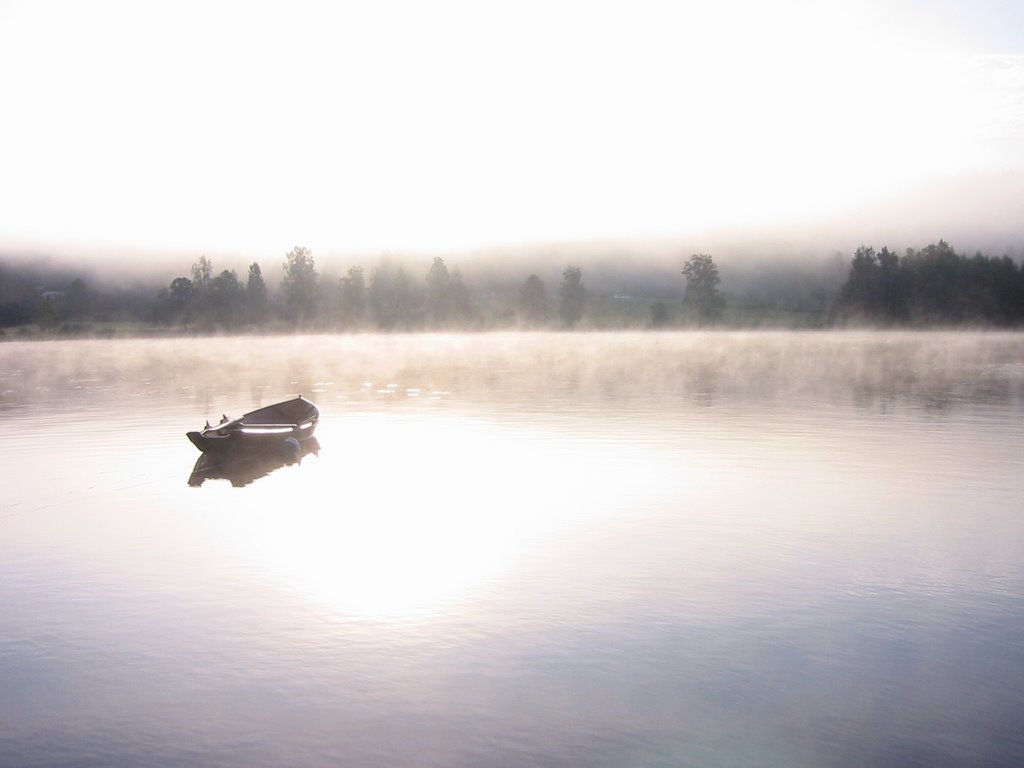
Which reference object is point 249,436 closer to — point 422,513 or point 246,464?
point 246,464

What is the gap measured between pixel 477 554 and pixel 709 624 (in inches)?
317

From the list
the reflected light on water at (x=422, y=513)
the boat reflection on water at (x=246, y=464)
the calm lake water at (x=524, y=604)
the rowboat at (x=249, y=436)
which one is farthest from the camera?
the rowboat at (x=249, y=436)

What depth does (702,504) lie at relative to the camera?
3259 cm

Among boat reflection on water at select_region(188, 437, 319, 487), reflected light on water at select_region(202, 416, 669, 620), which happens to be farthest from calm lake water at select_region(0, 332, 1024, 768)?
boat reflection on water at select_region(188, 437, 319, 487)

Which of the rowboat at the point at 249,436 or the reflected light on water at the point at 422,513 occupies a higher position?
the rowboat at the point at 249,436

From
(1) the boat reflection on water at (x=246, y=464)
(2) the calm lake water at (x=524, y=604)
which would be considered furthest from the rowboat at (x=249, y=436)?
(2) the calm lake water at (x=524, y=604)

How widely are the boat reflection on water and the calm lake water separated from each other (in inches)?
30.7

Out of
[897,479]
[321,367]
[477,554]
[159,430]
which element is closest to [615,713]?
[477,554]

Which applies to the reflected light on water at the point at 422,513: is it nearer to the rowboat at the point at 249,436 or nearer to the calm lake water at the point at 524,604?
the calm lake water at the point at 524,604

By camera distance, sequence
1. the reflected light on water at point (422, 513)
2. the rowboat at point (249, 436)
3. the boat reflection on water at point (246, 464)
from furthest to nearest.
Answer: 1. the rowboat at point (249, 436)
2. the boat reflection on water at point (246, 464)
3. the reflected light on water at point (422, 513)

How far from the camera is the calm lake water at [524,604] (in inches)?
607

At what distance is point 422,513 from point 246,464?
19292 millimetres

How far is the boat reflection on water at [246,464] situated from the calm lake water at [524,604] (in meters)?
0.78

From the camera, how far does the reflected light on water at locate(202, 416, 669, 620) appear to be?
23.9 m
